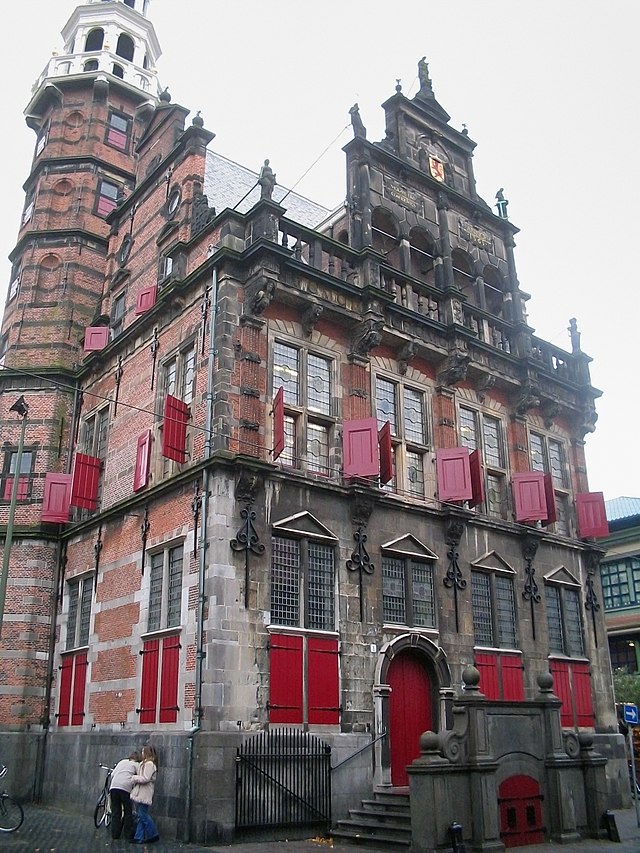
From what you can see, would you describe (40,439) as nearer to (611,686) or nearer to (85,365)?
(85,365)

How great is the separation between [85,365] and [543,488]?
14.2 metres

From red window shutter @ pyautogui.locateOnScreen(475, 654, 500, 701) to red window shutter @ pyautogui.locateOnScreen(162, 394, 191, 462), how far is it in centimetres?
908

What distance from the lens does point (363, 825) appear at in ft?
51.1

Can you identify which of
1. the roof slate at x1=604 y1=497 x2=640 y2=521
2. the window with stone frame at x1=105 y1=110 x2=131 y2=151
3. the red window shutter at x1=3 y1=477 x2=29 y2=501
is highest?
the window with stone frame at x1=105 y1=110 x2=131 y2=151

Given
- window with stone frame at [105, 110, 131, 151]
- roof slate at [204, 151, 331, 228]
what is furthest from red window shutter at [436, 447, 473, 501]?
window with stone frame at [105, 110, 131, 151]

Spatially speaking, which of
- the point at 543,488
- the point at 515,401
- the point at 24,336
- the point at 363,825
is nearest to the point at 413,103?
the point at 515,401

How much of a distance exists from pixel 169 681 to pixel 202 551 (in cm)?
285

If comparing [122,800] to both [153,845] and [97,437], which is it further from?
[97,437]

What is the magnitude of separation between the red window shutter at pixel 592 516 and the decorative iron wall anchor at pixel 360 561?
9.06 m

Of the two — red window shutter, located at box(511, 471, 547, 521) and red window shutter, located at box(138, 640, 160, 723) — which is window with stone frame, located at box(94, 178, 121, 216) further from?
red window shutter, located at box(138, 640, 160, 723)

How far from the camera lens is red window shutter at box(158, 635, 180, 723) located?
54.7ft

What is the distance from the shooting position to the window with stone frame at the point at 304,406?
18.9m

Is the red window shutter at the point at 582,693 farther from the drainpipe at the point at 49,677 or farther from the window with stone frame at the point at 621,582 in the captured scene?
the drainpipe at the point at 49,677

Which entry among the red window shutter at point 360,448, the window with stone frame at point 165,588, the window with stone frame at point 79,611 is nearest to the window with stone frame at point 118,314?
the window with stone frame at point 79,611
